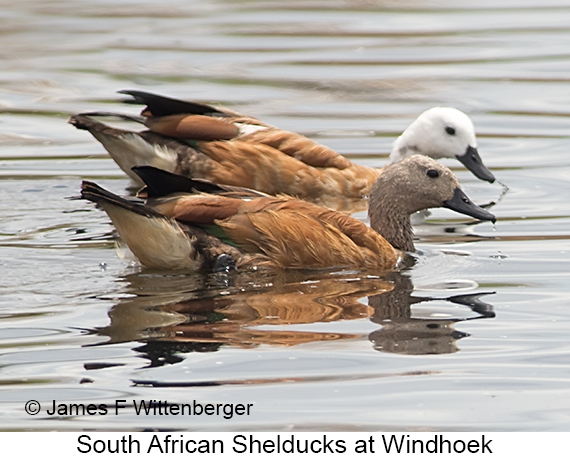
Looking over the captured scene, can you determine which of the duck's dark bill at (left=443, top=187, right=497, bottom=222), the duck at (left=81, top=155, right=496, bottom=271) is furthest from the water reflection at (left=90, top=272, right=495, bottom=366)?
the duck's dark bill at (left=443, top=187, right=497, bottom=222)

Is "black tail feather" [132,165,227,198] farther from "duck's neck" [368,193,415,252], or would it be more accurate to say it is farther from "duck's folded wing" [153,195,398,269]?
"duck's neck" [368,193,415,252]

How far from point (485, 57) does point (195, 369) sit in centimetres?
1121

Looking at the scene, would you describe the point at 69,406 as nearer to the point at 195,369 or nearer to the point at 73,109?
the point at 195,369

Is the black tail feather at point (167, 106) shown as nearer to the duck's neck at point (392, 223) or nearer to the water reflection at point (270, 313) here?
the duck's neck at point (392, 223)

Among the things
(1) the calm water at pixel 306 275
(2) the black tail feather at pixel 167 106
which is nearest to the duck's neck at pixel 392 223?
(1) the calm water at pixel 306 275

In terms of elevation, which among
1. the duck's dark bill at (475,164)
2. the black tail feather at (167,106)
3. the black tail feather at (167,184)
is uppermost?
the black tail feather at (167,106)

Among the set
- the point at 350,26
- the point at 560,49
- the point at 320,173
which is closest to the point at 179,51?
the point at 350,26

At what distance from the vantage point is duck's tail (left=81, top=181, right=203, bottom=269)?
818 centimetres

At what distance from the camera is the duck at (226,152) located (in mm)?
10734

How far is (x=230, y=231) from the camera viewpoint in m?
8.41

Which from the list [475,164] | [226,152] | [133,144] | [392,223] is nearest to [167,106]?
[133,144]

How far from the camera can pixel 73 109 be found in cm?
1402

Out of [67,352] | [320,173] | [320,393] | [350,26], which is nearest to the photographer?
[320,393]
